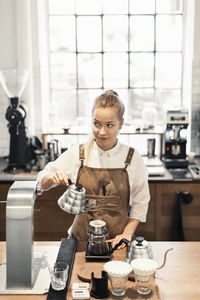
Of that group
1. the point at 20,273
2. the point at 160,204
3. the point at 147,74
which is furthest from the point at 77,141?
the point at 20,273

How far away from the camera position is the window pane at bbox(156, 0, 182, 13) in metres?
5.17

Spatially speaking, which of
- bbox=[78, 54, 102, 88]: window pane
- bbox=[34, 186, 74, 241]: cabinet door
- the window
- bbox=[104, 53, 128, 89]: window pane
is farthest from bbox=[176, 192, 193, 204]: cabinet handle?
bbox=[78, 54, 102, 88]: window pane

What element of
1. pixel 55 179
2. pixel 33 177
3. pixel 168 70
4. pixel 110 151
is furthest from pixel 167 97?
pixel 55 179

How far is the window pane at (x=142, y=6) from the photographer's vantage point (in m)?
5.19

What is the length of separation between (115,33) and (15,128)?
5.33ft

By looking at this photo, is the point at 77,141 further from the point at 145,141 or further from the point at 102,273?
the point at 102,273

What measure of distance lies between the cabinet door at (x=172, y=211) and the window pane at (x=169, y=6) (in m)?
2.02

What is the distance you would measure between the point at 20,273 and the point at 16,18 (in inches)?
128

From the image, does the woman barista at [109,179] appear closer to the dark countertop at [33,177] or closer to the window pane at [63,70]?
the dark countertop at [33,177]

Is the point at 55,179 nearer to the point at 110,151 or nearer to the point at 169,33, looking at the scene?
the point at 110,151

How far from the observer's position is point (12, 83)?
4645 mm

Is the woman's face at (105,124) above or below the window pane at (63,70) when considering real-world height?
below

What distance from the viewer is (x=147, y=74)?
5.34m

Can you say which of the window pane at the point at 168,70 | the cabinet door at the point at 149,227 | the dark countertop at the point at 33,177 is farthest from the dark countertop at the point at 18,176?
the window pane at the point at 168,70
